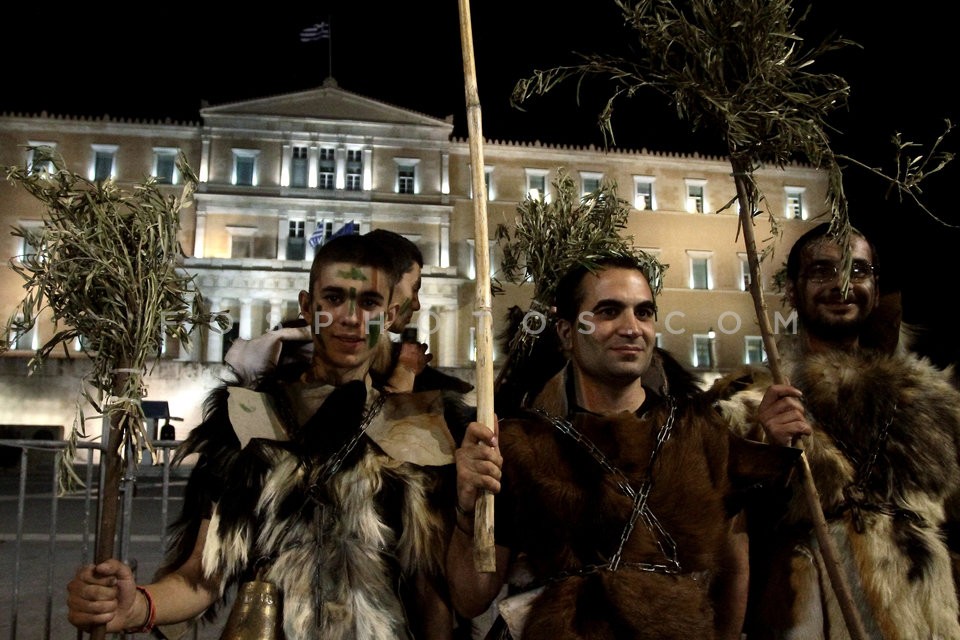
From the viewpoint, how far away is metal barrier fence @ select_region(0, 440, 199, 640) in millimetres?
3682

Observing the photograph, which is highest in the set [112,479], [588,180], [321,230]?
[588,180]

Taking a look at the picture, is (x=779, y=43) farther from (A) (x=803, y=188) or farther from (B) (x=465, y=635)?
(A) (x=803, y=188)

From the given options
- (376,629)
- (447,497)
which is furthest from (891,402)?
(376,629)

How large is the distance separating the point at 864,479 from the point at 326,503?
7.12ft

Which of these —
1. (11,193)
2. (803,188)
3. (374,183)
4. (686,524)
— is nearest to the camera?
(686,524)

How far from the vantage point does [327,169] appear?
110 feet

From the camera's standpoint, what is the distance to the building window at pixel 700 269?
1398 inches

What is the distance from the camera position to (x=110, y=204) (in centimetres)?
228

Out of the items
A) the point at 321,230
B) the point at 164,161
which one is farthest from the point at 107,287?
the point at 164,161

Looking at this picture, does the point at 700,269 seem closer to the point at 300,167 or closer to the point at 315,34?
→ the point at 300,167

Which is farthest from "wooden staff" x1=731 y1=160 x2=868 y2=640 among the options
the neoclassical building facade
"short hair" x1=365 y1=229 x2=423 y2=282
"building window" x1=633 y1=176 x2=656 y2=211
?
"building window" x1=633 y1=176 x2=656 y2=211

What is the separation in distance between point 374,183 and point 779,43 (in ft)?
106

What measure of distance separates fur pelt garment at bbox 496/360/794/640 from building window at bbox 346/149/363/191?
32.8m

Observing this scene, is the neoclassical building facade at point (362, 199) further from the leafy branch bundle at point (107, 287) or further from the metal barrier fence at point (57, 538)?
the leafy branch bundle at point (107, 287)
